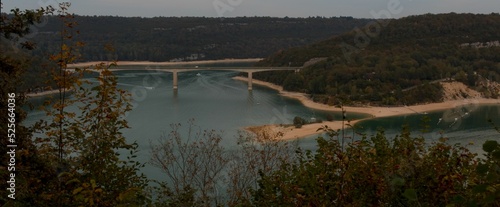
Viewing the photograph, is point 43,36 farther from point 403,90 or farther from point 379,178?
point 379,178

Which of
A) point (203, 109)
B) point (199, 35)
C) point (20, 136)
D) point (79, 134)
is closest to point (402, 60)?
point (203, 109)

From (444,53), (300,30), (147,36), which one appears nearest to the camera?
(444,53)

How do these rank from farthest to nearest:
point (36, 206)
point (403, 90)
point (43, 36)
→ point (43, 36) < point (403, 90) < point (36, 206)

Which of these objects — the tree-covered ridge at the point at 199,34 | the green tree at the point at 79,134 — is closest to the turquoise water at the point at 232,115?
the green tree at the point at 79,134

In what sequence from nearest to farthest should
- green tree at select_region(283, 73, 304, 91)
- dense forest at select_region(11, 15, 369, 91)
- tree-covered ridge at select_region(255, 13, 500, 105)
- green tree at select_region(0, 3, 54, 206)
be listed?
green tree at select_region(0, 3, 54, 206) → tree-covered ridge at select_region(255, 13, 500, 105) → green tree at select_region(283, 73, 304, 91) → dense forest at select_region(11, 15, 369, 91)

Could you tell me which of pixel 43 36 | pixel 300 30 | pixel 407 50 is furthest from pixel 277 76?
pixel 300 30

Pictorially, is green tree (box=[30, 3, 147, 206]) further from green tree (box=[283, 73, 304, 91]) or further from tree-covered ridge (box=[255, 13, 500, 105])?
green tree (box=[283, 73, 304, 91])

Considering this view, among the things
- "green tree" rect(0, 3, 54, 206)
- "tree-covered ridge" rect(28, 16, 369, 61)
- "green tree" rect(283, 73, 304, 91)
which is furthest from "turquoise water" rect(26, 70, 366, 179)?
"tree-covered ridge" rect(28, 16, 369, 61)
